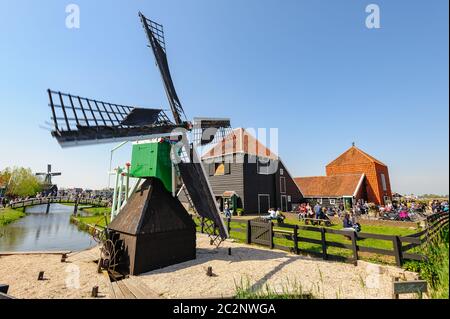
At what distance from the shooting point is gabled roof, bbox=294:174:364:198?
91.1ft

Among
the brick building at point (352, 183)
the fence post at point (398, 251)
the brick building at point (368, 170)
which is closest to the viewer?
the fence post at point (398, 251)

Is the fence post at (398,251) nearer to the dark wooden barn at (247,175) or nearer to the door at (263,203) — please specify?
the dark wooden barn at (247,175)

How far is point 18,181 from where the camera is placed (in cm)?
5384

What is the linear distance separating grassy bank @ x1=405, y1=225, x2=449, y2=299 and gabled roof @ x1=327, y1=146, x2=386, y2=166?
28156mm

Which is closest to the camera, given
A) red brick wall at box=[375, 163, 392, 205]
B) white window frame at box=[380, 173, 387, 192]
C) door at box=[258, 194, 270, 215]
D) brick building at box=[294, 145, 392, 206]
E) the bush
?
the bush

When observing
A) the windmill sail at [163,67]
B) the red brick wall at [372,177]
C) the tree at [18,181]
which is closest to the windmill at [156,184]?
the windmill sail at [163,67]

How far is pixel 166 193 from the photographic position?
28.6 feet

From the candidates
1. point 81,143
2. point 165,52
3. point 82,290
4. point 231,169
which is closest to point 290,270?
point 82,290

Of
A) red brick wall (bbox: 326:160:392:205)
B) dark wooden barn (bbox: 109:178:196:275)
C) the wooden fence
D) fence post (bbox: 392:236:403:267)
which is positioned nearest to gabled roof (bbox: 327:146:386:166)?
red brick wall (bbox: 326:160:392:205)

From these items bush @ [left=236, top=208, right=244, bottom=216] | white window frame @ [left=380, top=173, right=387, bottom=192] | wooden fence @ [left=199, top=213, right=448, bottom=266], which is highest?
white window frame @ [left=380, top=173, right=387, bottom=192]

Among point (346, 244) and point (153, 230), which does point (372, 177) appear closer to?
point (346, 244)

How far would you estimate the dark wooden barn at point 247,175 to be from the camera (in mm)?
23141

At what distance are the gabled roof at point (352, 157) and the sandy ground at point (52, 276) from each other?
33.7m

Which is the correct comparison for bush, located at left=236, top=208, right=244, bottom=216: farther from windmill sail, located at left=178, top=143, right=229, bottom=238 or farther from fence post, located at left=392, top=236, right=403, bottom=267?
fence post, located at left=392, top=236, right=403, bottom=267
